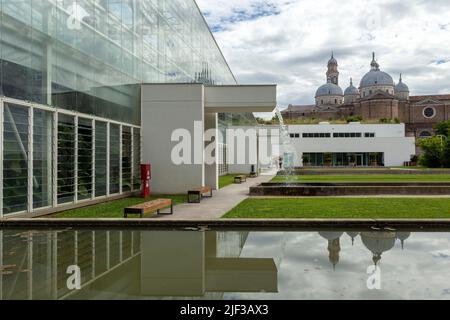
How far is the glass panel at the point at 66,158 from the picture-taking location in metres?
13.8

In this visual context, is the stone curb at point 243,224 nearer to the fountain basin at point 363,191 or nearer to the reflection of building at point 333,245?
the reflection of building at point 333,245

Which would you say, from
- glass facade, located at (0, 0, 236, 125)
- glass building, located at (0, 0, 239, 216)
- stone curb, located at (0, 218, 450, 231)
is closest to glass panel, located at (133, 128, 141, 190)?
glass building, located at (0, 0, 239, 216)

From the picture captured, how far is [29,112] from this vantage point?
1208cm

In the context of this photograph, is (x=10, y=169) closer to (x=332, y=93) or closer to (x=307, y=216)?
(x=307, y=216)

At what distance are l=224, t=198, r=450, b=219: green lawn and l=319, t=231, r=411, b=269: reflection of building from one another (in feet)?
5.38

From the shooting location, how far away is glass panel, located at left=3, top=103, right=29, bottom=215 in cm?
1129

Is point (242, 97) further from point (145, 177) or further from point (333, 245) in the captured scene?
point (333, 245)

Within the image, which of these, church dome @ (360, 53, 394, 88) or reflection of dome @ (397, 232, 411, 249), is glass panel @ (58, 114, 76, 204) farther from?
church dome @ (360, 53, 394, 88)

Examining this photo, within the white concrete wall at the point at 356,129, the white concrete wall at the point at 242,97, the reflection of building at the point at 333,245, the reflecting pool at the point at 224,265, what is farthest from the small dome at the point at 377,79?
the reflection of building at the point at 333,245

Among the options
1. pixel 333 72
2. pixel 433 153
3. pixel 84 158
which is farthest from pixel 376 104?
pixel 84 158

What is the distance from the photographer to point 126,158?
63.3 feet

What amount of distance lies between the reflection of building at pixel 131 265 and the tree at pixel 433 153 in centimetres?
5383
